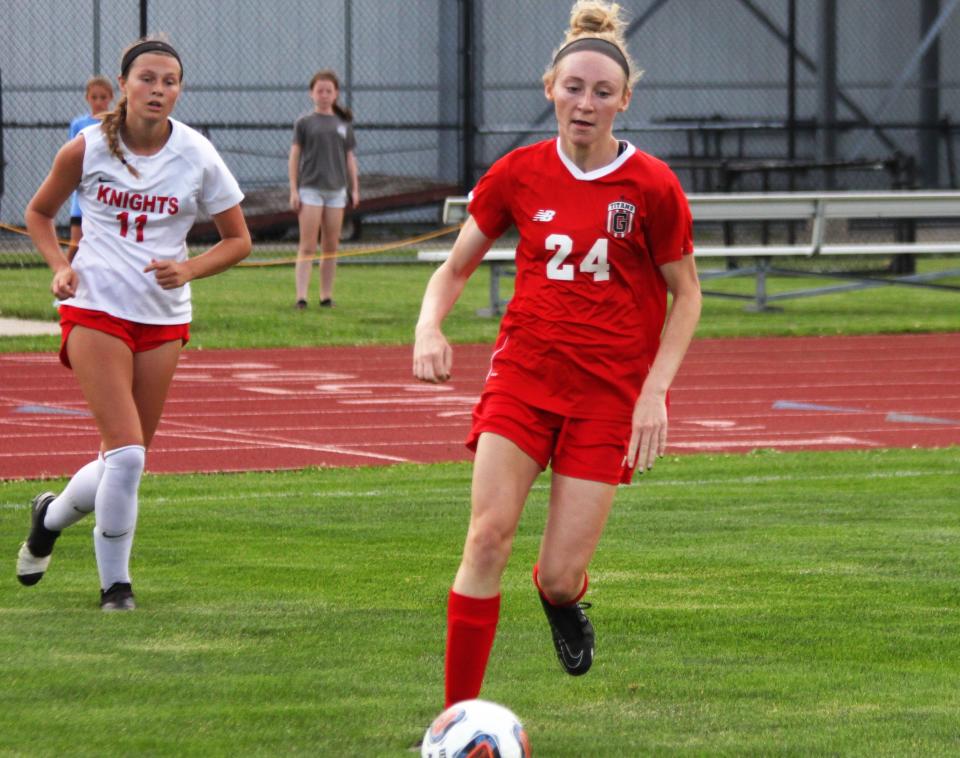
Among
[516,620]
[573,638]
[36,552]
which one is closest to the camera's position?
[573,638]

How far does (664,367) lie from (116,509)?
7.93ft

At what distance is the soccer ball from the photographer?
446 centimetres

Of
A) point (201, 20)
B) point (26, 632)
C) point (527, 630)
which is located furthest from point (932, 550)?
point (201, 20)

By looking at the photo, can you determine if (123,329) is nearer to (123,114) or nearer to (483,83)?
(123,114)

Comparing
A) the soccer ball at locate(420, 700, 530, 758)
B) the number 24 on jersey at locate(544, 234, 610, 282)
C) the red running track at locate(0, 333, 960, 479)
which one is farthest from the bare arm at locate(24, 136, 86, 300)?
the red running track at locate(0, 333, 960, 479)

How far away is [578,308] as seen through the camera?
499cm

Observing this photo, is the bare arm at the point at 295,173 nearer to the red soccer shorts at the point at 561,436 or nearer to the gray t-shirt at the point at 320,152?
the gray t-shirt at the point at 320,152

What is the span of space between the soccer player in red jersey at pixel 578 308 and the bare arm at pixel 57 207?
188 centimetres

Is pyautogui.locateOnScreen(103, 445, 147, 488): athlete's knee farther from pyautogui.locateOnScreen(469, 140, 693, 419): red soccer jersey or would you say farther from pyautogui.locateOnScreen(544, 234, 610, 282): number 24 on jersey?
pyautogui.locateOnScreen(544, 234, 610, 282): number 24 on jersey

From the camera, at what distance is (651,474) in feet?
33.1

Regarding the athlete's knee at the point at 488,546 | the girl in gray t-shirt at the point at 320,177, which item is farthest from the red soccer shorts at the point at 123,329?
the girl in gray t-shirt at the point at 320,177

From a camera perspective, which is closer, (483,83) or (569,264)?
(569,264)

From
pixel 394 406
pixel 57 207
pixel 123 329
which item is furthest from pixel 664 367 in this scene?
pixel 394 406

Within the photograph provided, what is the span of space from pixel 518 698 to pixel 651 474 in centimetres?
478
